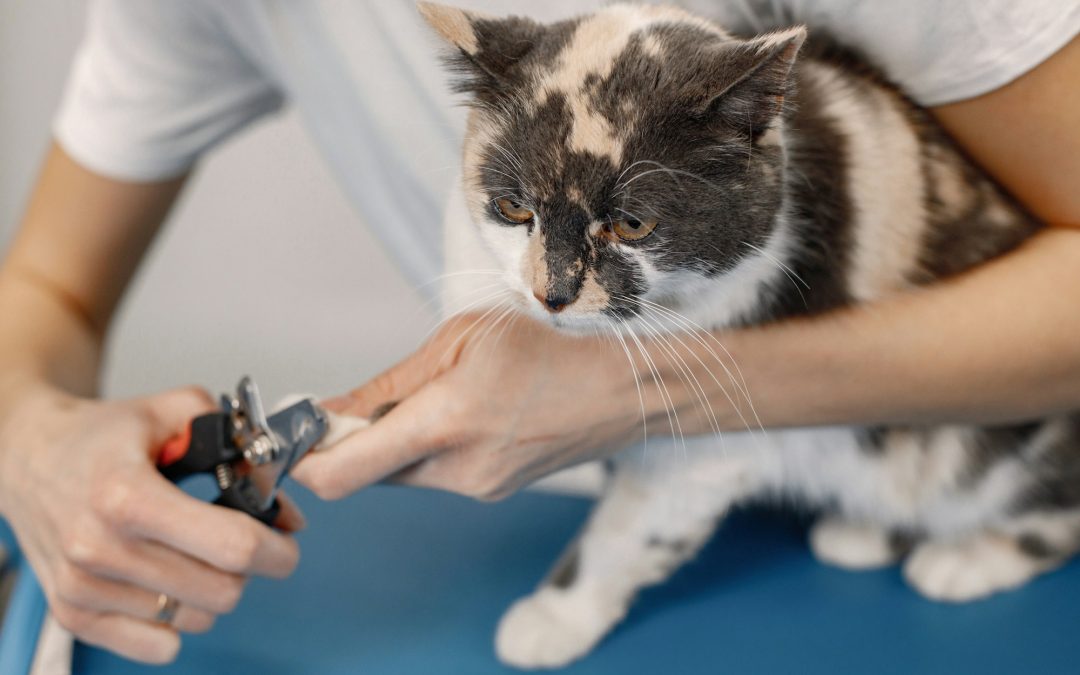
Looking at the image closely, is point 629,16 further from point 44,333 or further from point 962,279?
point 44,333

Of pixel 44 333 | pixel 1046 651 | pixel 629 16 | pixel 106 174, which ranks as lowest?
pixel 1046 651

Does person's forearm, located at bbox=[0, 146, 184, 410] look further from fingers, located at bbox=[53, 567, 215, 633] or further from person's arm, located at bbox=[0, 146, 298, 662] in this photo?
fingers, located at bbox=[53, 567, 215, 633]

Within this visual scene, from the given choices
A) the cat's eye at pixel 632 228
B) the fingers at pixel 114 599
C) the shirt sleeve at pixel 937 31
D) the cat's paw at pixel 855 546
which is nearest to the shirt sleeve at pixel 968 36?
the shirt sleeve at pixel 937 31

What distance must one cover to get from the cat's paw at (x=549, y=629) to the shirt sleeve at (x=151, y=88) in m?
0.64

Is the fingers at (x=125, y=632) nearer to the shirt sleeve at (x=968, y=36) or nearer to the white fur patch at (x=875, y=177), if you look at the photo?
the white fur patch at (x=875, y=177)

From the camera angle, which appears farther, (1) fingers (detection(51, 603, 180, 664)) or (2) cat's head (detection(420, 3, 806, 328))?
(1) fingers (detection(51, 603, 180, 664))

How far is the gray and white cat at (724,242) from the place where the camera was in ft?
2.35

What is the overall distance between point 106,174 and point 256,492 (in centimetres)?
49

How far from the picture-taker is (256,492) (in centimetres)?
83

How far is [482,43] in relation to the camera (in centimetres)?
75

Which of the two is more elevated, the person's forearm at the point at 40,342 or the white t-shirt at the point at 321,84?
the white t-shirt at the point at 321,84

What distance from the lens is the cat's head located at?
706 mm

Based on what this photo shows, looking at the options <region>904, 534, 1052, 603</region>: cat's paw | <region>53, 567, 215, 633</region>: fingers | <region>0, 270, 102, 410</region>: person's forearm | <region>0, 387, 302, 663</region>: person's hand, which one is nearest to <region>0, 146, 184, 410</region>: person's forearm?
<region>0, 270, 102, 410</region>: person's forearm

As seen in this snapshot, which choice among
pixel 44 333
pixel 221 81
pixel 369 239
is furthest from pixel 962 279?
pixel 369 239
